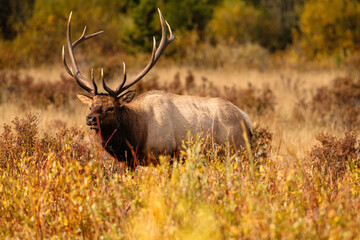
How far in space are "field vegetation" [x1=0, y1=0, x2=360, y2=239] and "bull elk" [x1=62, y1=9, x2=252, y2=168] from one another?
223mm

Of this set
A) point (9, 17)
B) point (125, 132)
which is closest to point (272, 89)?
point (125, 132)

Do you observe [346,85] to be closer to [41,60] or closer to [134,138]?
[134,138]

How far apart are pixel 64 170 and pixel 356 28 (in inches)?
1123

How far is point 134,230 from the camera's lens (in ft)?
10.5

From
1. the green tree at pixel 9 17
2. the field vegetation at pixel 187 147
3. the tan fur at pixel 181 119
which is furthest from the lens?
the green tree at pixel 9 17

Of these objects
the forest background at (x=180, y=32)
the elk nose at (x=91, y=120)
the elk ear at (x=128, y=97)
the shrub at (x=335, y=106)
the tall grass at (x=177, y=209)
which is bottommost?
the shrub at (x=335, y=106)

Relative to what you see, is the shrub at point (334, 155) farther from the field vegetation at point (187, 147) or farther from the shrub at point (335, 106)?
the shrub at point (335, 106)

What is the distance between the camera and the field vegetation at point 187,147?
326 centimetres

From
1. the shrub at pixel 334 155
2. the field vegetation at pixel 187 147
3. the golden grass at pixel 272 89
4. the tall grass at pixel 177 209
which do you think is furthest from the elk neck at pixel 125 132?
the shrub at pixel 334 155

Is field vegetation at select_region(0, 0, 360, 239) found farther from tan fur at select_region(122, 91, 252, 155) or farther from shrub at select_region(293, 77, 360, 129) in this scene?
tan fur at select_region(122, 91, 252, 155)

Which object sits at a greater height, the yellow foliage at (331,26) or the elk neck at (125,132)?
the yellow foliage at (331,26)

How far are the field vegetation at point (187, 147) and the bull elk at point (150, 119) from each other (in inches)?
8.8

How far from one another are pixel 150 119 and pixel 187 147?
0.58 m

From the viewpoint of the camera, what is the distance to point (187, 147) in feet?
18.2
